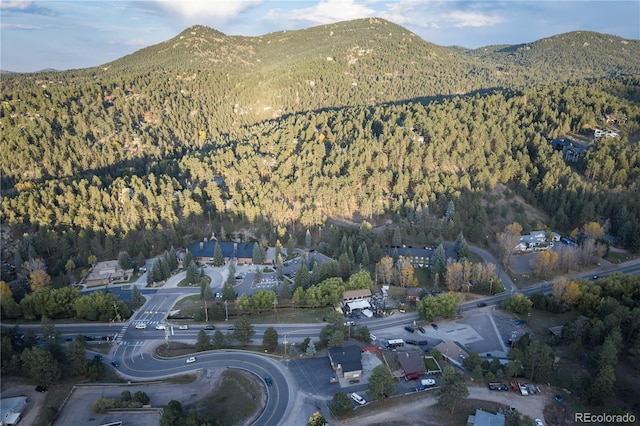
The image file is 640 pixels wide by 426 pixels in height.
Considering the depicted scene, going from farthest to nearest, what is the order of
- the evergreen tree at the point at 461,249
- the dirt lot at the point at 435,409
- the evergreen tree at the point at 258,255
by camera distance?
1. the evergreen tree at the point at 258,255
2. the evergreen tree at the point at 461,249
3. the dirt lot at the point at 435,409

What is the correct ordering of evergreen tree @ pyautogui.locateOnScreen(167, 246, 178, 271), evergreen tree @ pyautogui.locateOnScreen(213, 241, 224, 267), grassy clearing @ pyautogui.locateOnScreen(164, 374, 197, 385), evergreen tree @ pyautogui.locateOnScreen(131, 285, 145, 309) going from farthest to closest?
evergreen tree @ pyautogui.locateOnScreen(213, 241, 224, 267) < evergreen tree @ pyautogui.locateOnScreen(167, 246, 178, 271) < evergreen tree @ pyautogui.locateOnScreen(131, 285, 145, 309) < grassy clearing @ pyautogui.locateOnScreen(164, 374, 197, 385)

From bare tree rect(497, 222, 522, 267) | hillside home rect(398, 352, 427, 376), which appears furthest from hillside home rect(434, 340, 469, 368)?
bare tree rect(497, 222, 522, 267)

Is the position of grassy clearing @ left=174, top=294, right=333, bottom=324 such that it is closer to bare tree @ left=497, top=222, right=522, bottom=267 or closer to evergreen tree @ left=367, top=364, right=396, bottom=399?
evergreen tree @ left=367, top=364, right=396, bottom=399

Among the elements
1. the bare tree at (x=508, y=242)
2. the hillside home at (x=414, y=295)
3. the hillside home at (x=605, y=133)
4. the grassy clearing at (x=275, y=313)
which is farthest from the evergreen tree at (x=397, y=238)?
the hillside home at (x=605, y=133)

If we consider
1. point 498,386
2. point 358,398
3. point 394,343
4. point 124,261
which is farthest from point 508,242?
point 124,261

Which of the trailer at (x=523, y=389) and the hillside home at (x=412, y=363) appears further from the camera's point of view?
the hillside home at (x=412, y=363)

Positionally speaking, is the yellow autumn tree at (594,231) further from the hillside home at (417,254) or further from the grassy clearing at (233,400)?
the grassy clearing at (233,400)

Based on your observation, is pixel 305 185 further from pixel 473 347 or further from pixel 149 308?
pixel 473 347
